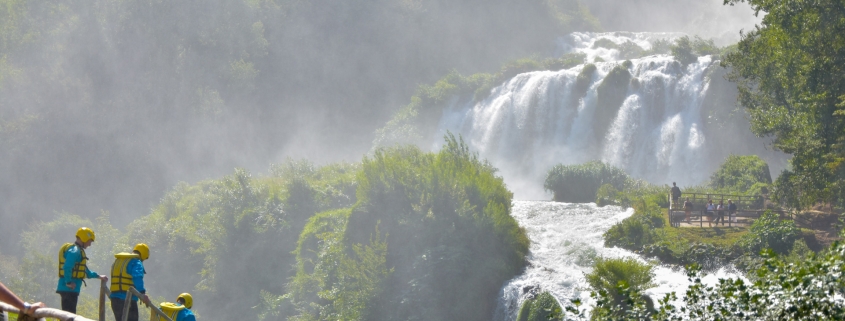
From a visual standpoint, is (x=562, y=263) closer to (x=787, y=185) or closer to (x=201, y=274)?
(x=787, y=185)

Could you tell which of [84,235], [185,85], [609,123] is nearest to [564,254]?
[84,235]

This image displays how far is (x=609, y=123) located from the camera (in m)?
54.9

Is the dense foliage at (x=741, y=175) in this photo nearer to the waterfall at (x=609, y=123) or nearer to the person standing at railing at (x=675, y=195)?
the person standing at railing at (x=675, y=195)

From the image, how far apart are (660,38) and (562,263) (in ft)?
A: 190

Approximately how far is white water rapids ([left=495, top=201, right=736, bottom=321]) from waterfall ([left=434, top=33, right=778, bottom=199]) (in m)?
15.1

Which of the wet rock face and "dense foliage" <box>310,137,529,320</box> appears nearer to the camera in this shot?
"dense foliage" <box>310,137,529,320</box>

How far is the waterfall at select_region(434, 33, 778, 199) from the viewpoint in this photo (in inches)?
1912

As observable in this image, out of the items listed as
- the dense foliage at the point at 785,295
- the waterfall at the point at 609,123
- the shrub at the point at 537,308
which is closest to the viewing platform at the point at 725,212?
A: the shrub at the point at 537,308

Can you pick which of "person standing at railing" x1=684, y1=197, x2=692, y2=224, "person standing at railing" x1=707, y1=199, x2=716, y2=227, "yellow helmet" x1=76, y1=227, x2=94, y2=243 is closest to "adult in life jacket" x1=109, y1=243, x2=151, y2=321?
"yellow helmet" x1=76, y1=227, x2=94, y2=243

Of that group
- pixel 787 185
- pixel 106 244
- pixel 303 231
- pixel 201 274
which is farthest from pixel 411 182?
pixel 106 244

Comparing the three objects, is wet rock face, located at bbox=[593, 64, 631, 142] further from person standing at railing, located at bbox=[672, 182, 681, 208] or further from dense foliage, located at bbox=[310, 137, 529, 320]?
dense foliage, located at bbox=[310, 137, 529, 320]

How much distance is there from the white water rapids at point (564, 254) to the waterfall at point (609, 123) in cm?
1511

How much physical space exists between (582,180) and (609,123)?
15211mm

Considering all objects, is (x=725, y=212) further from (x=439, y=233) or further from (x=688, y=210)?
(x=439, y=233)
